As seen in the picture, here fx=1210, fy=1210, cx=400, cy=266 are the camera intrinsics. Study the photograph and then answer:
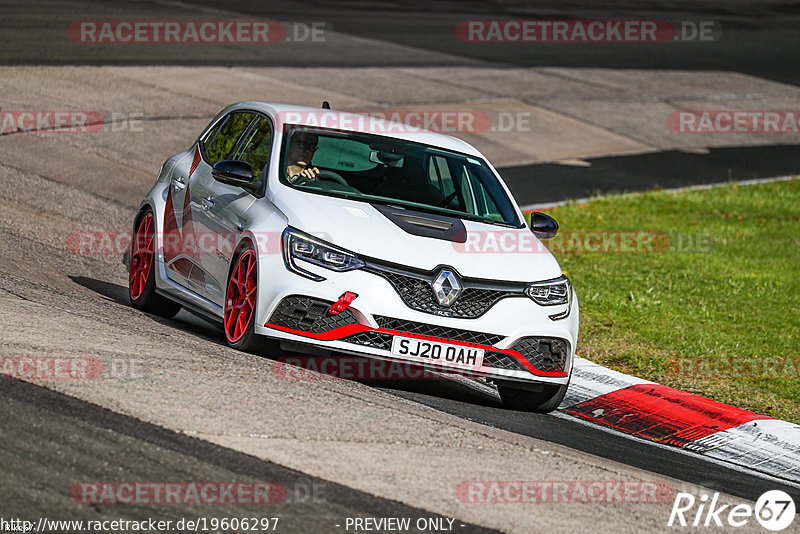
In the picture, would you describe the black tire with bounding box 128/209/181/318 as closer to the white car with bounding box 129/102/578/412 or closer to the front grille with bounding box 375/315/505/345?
the white car with bounding box 129/102/578/412

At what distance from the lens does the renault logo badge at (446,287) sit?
749cm

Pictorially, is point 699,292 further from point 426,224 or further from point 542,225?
point 426,224

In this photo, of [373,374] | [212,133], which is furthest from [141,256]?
[373,374]

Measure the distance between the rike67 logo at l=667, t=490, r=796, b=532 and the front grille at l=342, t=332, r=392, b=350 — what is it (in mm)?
2062

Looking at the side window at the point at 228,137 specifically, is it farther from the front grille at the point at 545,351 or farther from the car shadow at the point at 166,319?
the front grille at the point at 545,351

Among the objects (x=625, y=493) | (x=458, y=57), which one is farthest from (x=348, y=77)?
(x=625, y=493)

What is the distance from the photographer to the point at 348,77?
916 inches

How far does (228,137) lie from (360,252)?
7.74 ft

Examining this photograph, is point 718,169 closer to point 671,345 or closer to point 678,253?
point 678,253

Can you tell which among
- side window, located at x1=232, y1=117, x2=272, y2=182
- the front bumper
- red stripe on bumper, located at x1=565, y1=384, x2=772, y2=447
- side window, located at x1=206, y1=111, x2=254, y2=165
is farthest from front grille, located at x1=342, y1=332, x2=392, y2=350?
side window, located at x1=206, y1=111, x2=254, y2=165

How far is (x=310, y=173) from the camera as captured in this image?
27.7ft

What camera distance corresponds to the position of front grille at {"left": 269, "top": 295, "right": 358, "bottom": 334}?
7407mm

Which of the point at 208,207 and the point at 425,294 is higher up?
the point at 208,207

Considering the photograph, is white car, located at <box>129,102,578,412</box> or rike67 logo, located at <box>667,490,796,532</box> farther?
white car, located at <box>129,102,578,412</box>
